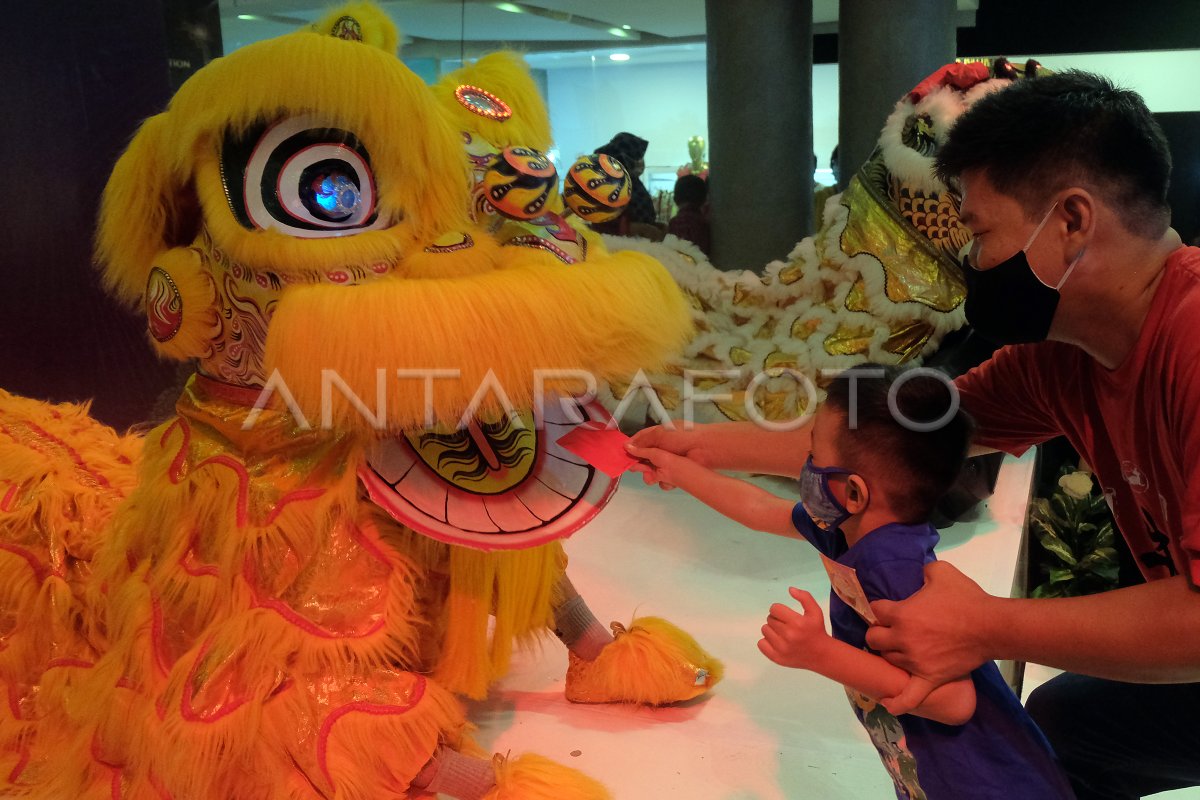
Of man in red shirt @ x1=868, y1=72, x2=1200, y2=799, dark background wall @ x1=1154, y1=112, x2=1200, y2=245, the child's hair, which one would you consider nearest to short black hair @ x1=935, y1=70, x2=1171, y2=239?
man in red shirt @ x1=868, y1=72, x2=1200, y2=799

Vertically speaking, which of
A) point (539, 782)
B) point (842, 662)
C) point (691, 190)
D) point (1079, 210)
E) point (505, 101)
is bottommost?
point (539, 782)

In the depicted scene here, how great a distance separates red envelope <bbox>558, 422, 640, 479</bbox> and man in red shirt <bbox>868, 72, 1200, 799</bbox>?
0.36m

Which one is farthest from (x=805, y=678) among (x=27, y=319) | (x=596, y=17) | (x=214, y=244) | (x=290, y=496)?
(x=596, y=17)

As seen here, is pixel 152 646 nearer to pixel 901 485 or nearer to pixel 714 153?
pixel 901 485

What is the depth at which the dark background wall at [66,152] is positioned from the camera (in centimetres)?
135

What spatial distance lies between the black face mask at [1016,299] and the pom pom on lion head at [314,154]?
54 centimetres

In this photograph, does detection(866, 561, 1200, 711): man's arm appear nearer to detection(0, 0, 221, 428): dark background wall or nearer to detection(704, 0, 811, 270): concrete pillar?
detection(0, 0, 221, 428): dark background wall

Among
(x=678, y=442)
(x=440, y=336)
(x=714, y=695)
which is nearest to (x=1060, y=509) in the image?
(x=714, y=695)

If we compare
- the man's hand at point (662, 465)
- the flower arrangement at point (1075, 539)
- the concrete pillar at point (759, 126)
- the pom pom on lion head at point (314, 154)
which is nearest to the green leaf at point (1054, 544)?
the flower arrangement at point (1075, 539)

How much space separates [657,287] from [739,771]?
25.0 inches

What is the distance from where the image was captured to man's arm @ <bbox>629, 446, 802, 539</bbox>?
1009 mm

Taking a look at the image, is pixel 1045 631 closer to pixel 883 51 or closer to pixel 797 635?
pixel 797 635

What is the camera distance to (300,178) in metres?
0.96

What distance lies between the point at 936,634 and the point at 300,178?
0.73 m
